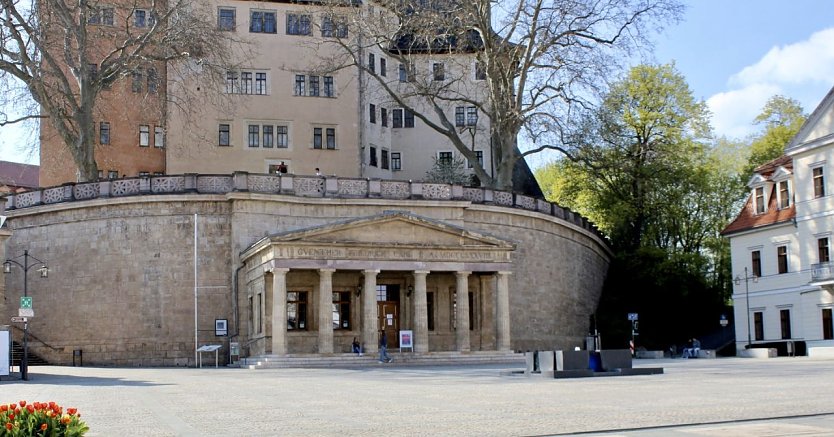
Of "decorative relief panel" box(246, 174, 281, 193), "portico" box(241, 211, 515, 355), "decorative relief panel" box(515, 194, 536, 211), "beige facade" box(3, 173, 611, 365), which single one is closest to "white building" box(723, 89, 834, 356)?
"decorative relief panel" box(515, 194, 536, 211)

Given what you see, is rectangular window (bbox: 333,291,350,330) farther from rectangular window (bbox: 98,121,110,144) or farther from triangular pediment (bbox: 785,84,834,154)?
rectangular window (bbox: 98,121,110,144)

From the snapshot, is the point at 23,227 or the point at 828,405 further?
the point at 23,227

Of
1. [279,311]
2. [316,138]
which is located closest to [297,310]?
[279,311]

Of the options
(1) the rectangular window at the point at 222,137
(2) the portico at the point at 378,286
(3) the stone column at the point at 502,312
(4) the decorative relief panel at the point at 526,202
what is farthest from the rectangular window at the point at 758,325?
(1) the rectangular window at the point at 222,137

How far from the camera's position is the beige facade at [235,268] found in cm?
4638

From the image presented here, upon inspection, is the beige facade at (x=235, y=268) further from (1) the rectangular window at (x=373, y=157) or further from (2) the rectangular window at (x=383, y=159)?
(2) the rectangular window at (x=383, y=159)

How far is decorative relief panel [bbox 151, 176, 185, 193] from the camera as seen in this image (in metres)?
48.8

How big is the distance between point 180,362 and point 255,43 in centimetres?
2518

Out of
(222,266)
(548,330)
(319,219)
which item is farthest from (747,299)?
(222,266)

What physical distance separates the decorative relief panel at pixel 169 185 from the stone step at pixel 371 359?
895cm

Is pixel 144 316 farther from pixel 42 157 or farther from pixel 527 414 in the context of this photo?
pixel 527 414

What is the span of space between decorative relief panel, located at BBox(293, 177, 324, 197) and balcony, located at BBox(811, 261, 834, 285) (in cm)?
2620

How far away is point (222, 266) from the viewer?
48.5m

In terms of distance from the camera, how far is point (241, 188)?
4822 centimetres
